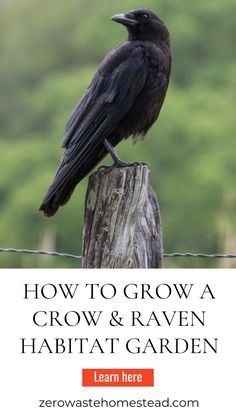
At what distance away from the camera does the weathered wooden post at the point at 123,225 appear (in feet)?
19.5

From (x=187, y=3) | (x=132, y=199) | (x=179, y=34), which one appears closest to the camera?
(x=132, y=199)

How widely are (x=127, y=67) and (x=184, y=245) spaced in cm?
2638

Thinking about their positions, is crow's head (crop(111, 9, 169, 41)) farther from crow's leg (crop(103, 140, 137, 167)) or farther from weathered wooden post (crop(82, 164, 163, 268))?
weathered wooden post (crop(82, 164, 163, 268))

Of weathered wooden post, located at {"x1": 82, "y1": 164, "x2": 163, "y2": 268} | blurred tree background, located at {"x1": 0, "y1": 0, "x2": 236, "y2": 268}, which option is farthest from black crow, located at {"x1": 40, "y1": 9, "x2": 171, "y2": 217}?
blurred tree background, located at {"x1": 0, "y1": 0, "x2": 236, "y2": 268}

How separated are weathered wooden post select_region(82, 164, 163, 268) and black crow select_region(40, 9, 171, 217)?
0.68 metres

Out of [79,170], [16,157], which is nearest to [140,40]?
[79,170]

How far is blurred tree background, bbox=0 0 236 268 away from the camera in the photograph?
35.7 meters

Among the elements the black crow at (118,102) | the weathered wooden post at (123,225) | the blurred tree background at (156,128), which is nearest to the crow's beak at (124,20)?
the black crow at (118,102)

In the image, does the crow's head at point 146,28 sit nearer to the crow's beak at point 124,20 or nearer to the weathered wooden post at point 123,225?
the crow's beak at point 124,20

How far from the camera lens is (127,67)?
7480mm

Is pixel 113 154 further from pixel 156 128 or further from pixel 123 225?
pixel 156 128

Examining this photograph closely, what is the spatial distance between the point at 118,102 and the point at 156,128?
107 ft

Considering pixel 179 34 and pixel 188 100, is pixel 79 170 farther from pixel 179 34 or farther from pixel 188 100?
pixel 179 34

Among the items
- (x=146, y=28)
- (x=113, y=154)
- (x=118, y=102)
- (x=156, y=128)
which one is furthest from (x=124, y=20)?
(x=156, y=128)
